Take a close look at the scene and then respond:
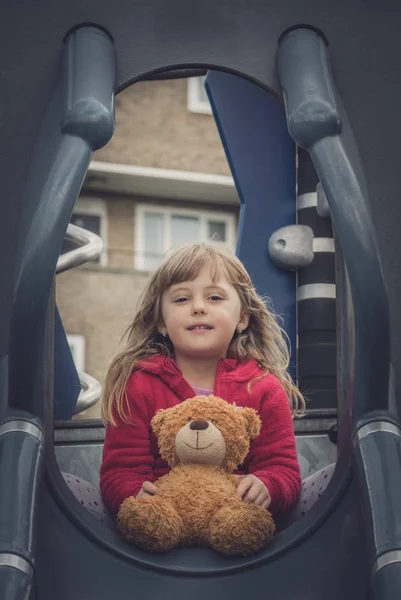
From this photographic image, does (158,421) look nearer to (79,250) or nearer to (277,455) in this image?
(277,455)

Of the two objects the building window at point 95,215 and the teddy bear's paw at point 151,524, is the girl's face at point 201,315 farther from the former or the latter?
the building window at point 95,215

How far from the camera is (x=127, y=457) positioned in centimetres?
150

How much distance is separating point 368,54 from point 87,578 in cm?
78

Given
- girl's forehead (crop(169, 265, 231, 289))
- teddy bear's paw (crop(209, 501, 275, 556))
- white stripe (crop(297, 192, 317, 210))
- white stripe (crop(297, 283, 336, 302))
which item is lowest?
teddy bear's paw (crop(209, 501, 275, 556))

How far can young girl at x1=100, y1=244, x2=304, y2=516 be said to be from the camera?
4.91 feet

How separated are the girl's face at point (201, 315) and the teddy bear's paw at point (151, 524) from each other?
28cm

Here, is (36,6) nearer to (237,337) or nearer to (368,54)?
(368,54)

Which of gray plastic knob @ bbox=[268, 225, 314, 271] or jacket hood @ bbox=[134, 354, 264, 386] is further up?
gray plastic knob @ bbox=[268, 225, 314, 271]

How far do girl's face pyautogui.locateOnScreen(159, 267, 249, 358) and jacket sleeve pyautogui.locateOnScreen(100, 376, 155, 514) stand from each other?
0.37 ft

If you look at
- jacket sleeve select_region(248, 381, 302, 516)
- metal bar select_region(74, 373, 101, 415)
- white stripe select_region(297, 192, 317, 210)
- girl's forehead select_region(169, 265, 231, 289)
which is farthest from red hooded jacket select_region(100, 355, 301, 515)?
metal bar select_region(74, 373, 101, 415)

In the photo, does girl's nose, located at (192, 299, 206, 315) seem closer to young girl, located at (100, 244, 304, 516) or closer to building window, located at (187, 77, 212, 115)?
young girl, located at (100, 244, 304, 516)

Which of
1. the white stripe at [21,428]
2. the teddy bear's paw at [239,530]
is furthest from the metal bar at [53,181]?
the teddy bear's paw at [239,530]

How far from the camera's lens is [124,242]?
9.91m

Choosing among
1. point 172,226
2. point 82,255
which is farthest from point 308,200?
point 172,226
